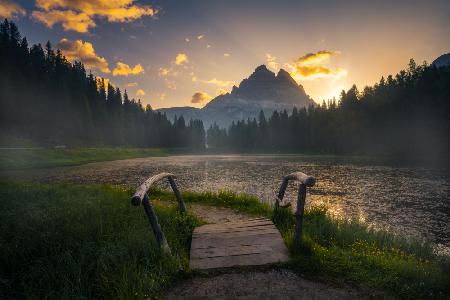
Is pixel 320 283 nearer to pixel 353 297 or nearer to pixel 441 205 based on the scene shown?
pixel 353 297

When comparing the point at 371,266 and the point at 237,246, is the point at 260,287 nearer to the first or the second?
the point at 237,246

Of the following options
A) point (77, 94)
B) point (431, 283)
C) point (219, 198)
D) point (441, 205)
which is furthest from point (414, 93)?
point (77, 94)

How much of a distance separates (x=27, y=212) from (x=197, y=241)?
6034 mm

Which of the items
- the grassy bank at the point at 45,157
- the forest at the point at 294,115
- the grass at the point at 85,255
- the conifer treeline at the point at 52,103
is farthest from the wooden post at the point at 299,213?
the conifer treeline at the point at 52,103

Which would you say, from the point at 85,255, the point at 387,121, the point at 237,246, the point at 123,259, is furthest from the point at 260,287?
the point at 387,121

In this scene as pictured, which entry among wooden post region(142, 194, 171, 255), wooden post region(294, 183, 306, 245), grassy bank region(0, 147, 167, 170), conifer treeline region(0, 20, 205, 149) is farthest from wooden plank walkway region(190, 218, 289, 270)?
conifer treeline region(0, 20, 205, 149)

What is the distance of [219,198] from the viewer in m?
15.4

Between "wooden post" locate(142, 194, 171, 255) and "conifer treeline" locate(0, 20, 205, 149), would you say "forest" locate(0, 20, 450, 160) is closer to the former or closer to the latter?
"conifer treeline" locate(0, 20, 205, 149)

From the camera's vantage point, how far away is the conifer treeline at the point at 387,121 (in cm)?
7138

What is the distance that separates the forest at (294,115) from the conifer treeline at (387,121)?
8.3 inches

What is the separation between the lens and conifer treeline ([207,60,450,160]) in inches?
2810

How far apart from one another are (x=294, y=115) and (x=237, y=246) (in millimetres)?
126968

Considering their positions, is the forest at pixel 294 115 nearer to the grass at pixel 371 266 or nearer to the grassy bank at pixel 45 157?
the grassy bank at pixel 45 157

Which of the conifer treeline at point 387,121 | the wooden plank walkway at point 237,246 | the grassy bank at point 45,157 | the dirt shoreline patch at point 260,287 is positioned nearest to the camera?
the dirt shoreline patch at point 260,287
